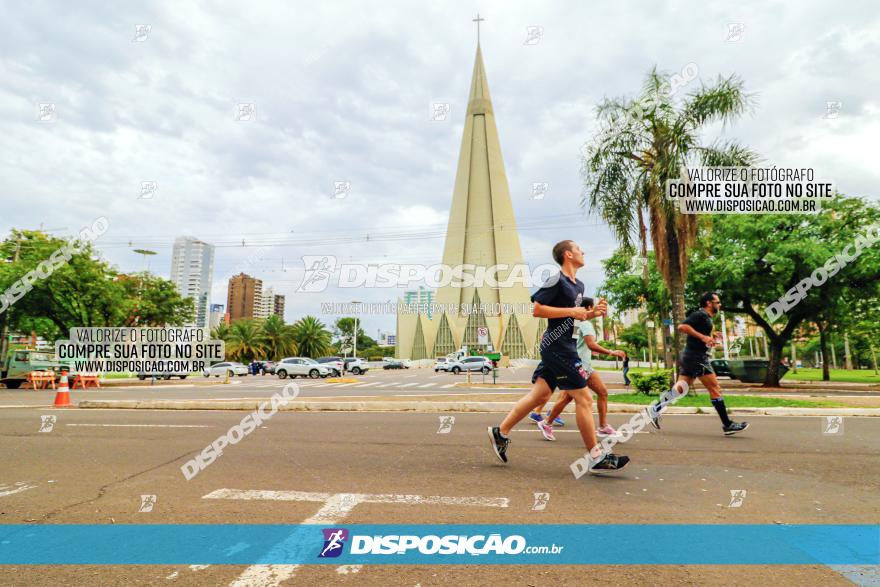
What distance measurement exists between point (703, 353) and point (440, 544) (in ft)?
17.6

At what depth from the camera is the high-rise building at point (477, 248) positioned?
83.0 m

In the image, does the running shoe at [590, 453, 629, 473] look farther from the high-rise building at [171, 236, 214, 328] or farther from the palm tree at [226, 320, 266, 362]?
the high-rise building at [171, 236, 214, 328]

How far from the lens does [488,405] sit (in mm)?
10219

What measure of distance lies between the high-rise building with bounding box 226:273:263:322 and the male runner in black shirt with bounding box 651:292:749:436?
4285 inches

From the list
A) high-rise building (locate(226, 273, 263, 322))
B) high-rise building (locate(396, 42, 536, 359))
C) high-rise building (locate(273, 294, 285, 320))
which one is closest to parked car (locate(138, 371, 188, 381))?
high-rise building (locate(396, 42, 536, 359))

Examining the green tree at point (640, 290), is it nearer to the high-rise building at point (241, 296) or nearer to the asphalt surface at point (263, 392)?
the asphalt surface at point (263, 392)

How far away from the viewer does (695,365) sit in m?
6.75

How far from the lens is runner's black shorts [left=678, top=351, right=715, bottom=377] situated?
21.8 ft

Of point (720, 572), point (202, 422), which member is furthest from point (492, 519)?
point (202, 422)

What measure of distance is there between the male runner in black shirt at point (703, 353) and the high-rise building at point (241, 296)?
10884 centimetres

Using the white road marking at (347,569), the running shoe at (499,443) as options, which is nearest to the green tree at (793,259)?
the running shoe at (499,443)

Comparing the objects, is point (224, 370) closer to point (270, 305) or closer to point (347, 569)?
point (347, 569)

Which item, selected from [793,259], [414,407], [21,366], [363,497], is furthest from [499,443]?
[21,366]

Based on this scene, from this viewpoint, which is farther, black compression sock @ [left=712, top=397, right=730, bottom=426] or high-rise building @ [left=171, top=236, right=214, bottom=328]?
high-rise building @ [left=171, top=236, right=214, bottom=328]
